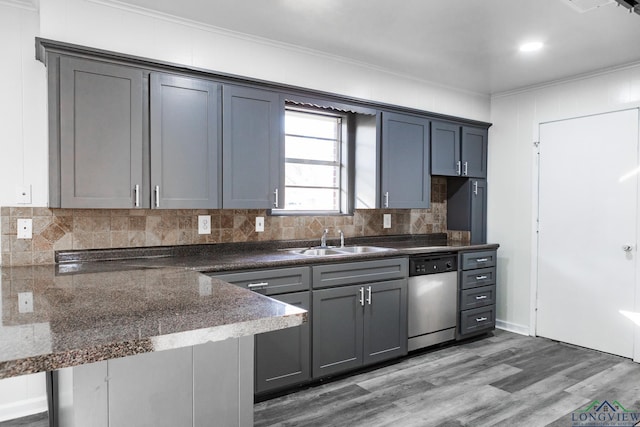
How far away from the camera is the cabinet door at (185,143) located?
2584 mm

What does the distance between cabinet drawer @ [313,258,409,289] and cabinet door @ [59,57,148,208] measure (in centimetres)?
127

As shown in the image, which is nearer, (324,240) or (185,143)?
(185,143)

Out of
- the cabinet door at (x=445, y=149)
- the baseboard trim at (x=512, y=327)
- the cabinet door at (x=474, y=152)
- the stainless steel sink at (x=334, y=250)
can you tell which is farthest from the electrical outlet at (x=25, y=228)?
the baseboard trim at (x=512, y=327)

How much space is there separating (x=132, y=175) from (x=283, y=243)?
1.30m

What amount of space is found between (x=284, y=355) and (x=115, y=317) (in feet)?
5.44

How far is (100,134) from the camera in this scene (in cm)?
241

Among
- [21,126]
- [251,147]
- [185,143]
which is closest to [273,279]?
[251,147]

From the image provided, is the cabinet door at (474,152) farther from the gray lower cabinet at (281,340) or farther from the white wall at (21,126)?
the white wall at (21,126)

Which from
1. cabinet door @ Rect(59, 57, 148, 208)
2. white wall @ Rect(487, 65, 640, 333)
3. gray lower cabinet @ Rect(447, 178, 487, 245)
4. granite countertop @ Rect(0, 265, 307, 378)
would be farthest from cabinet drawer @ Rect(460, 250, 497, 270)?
cabinet door @ Rect(59, 57, 148, 208)

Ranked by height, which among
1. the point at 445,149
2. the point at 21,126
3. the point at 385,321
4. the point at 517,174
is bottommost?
the point at 385,321

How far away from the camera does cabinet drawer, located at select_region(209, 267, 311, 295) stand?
2559 mm

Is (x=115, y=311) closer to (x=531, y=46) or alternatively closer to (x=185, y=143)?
(x=185, y=143)

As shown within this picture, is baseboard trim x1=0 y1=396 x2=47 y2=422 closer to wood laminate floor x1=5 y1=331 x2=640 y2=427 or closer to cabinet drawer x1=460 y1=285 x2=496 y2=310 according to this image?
wood laminate floor x1=5 y1=331 x2=640 y2=427

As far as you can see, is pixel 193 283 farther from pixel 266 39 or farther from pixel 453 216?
pixel 453 216
